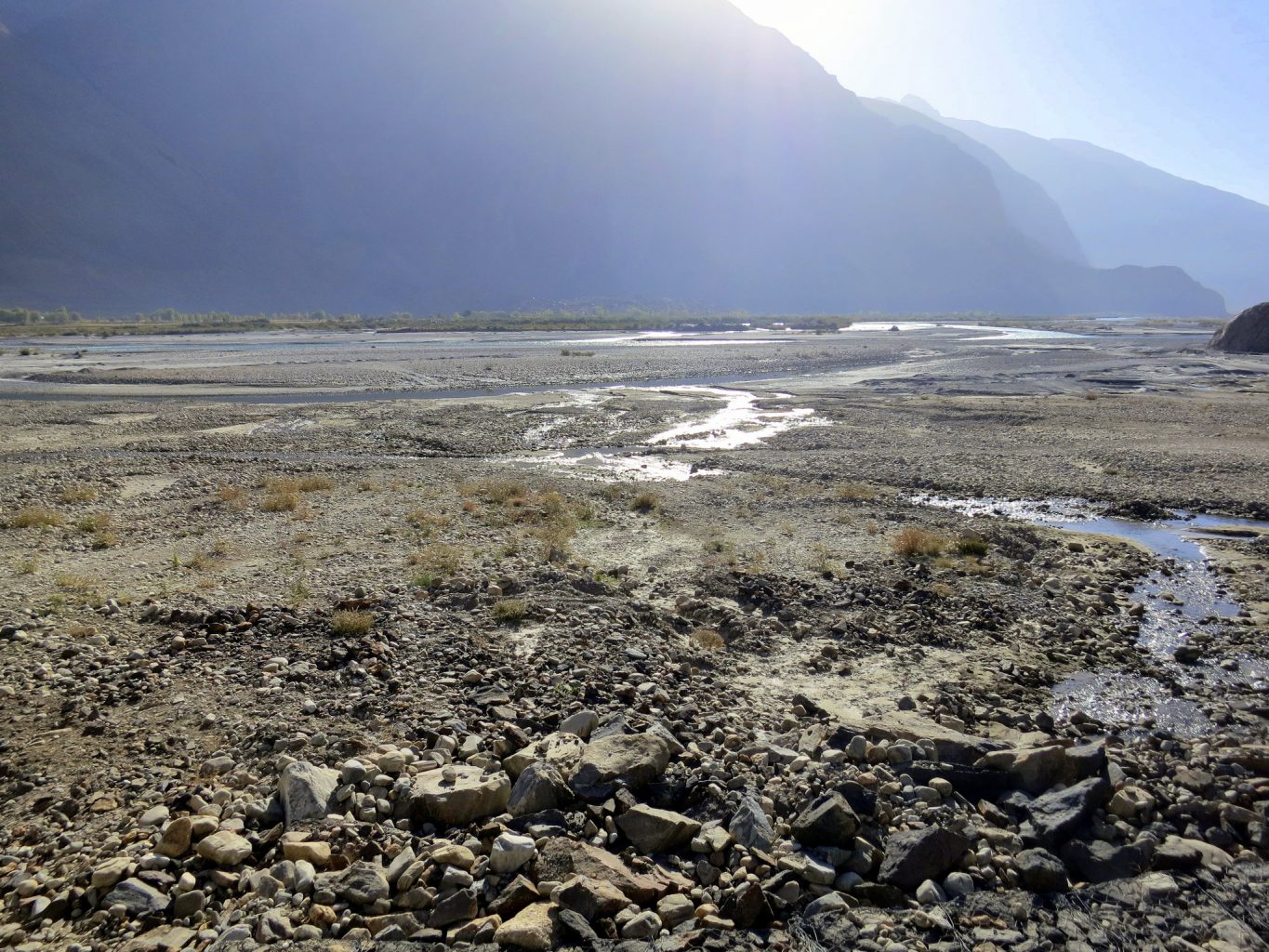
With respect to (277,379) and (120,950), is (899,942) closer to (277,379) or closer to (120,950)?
(120,950)

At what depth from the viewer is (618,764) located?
6504 millimetres

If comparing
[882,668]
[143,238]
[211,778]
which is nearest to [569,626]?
[882,668]

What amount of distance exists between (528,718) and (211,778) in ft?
8.91

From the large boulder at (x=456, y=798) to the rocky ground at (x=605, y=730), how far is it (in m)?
0.02

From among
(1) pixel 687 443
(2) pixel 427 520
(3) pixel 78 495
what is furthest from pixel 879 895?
(1) pixel 687 443

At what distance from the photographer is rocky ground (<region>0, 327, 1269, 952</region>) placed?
206 inches

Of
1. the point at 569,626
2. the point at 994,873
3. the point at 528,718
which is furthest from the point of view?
the point at 569,626

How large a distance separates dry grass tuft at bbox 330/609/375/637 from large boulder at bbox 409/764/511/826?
3.59 m

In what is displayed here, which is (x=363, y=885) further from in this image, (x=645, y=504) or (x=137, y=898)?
(x=645, y=504)

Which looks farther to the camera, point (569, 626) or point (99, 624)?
point (569, 626)

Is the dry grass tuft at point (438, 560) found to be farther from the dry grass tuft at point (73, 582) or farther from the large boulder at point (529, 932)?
the large boulder at point (529, 932)

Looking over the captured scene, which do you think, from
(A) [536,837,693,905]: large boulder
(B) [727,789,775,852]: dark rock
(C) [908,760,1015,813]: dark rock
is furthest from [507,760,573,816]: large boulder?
(C) [908,760,1015,813]: dark rock

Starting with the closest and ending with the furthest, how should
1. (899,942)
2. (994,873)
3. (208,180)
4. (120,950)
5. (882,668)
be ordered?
(120,950)
(899,942)
(994,873)
(882,668)
(208,180)

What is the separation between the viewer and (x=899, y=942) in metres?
5.08
